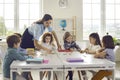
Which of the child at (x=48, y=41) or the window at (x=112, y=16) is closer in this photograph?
the child at (x=48, y=41)

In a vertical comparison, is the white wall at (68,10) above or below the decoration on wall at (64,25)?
above

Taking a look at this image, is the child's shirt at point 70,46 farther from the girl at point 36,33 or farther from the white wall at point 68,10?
the white wall at point 68,10

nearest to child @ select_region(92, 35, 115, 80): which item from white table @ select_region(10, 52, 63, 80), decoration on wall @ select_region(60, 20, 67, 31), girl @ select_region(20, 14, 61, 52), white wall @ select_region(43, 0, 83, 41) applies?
white table @ select_region(10, 52, 63, 80)

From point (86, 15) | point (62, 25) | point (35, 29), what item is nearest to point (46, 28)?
point (35, 29)

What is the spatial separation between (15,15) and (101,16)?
249 centimetres

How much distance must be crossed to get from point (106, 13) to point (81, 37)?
1086 mm

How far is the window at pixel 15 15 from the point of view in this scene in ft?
23.4

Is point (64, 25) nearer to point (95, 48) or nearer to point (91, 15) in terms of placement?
point (91, 15)

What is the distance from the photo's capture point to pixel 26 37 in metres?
4.47

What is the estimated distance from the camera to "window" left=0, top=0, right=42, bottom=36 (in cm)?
712

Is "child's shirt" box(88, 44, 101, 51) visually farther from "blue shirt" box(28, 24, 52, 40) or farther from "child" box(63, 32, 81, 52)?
"blue shirt" box(28, 24, 52, 40)

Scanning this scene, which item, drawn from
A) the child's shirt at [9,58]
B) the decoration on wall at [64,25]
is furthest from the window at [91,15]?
the child's shirt at [9,58]

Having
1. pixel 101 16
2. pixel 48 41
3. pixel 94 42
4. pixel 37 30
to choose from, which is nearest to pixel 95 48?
pixel 94 42

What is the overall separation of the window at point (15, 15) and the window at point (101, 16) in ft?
4.62
